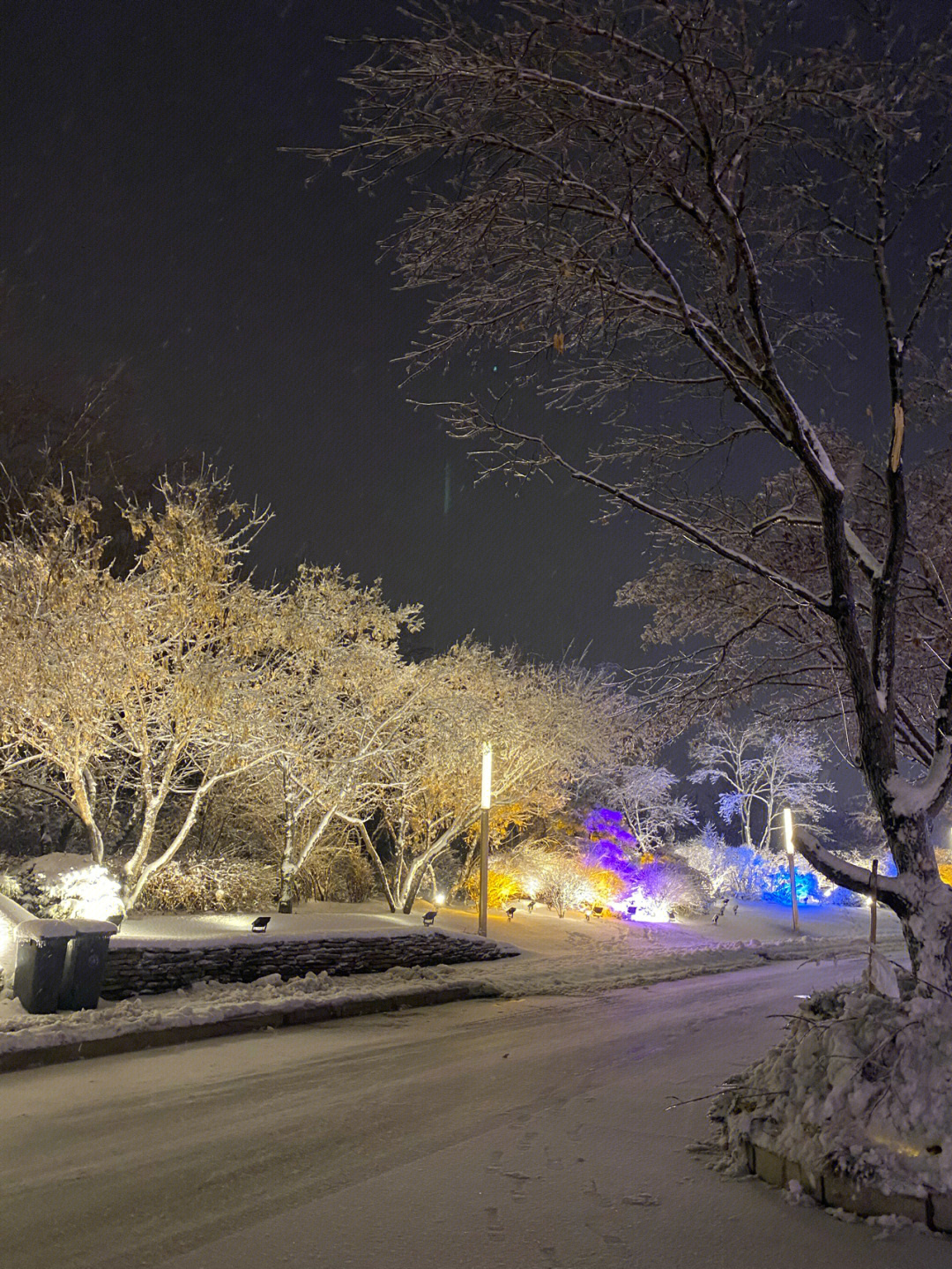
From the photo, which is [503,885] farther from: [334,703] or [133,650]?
[133,650]

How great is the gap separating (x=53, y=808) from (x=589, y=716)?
13.5 meters

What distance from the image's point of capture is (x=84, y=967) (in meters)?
9.62

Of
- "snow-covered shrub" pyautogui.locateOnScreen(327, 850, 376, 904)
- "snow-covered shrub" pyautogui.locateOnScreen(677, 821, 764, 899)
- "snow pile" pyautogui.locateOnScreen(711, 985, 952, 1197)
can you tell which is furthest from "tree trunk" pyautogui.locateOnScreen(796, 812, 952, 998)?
"snow-covered shrub" pyautogui.locateOnScreen(677, 821, 764, 899)

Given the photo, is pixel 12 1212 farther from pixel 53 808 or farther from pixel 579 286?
pixel 53 808

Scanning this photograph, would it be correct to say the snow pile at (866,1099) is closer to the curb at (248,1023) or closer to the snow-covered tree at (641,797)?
the curb at (248,1023)

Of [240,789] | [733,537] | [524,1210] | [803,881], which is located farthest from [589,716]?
[803,881]

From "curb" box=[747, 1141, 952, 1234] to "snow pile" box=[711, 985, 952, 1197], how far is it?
3 centimetres

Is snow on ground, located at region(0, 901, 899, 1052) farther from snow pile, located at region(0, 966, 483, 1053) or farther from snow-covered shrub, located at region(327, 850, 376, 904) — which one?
snow-covered shrub, located at region(327, 850, 376, 904)

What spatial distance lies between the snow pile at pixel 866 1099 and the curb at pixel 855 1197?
0.10 ft

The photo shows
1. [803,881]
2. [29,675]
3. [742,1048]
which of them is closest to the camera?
[742,1048]

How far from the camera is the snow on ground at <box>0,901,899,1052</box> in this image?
29.8 ft

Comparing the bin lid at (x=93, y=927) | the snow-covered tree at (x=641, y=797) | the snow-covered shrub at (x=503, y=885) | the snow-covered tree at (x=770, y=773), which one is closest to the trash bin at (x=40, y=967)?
the bin lid at (x=93, y=927)

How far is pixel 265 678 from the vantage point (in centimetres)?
1739

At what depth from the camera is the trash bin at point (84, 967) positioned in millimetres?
9516
